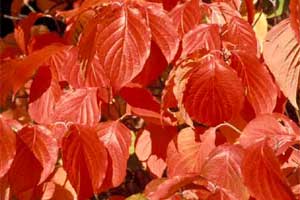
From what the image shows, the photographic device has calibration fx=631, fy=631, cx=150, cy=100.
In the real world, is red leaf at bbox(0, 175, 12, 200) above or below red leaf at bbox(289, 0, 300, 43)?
below

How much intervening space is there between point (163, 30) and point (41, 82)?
10.1 inches

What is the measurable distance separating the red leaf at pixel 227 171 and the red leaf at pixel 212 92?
0.18 ft

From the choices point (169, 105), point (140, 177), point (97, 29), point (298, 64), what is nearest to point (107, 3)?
point (97, 29)

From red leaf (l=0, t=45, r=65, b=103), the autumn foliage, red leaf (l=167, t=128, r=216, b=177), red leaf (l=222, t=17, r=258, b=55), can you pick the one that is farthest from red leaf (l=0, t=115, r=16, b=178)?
red leaf (l=222, t=17, r=258, b=55)

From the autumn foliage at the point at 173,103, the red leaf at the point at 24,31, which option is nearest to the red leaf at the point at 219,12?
the autumn foliage at the point at 173,103

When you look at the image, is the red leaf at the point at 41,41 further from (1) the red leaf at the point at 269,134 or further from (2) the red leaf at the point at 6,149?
(1) the red leaf at the point at 269,134

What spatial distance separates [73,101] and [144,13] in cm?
18

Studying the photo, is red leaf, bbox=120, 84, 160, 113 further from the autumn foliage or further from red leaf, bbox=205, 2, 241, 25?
red leaf, bbox=205, 2, 241, 25

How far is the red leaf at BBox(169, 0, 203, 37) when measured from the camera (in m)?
0.91

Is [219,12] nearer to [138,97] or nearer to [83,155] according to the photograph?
[138,97]

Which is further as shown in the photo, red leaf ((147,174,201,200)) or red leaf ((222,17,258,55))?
red leaf ((222,17,258,55))

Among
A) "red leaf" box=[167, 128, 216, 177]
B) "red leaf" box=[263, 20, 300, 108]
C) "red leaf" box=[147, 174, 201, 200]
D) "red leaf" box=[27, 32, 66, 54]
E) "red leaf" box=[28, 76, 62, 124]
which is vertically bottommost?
"red leaf" box=[167, 128, 216, 177]

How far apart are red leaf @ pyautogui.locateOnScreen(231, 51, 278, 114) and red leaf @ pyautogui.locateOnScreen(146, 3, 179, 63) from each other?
3.3 inches

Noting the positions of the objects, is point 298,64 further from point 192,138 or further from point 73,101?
point 73,101
